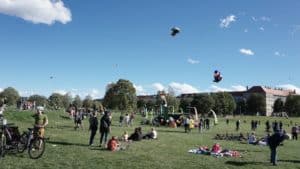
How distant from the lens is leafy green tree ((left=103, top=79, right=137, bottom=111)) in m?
136

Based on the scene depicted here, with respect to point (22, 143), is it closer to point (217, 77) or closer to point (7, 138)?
point (7, 138)

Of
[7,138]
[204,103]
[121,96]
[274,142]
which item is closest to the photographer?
[7,138]

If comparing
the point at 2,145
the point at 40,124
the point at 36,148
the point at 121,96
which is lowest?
the point at 36,148

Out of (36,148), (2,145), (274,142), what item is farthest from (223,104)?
(2,145)

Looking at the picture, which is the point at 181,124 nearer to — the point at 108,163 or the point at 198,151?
the point at 198,151

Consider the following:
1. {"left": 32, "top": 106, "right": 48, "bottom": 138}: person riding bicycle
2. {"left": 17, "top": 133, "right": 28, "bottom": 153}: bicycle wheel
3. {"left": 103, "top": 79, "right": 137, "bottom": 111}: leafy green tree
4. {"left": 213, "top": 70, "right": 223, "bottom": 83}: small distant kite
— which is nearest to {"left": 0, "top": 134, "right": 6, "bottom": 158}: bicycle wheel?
{"left": 17, "top": 133, "right": 28, "bottom": 153}: bicycle wheel

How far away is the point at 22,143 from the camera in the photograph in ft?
66.6

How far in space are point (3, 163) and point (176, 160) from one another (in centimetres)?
790

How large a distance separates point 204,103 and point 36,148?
6105 inches

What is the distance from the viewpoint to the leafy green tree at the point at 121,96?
445 ft

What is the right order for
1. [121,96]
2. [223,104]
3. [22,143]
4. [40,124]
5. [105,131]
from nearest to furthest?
1. [22,143]
2. [40,124]
3. [105,131]
4. [121,96]
5. [223,104]

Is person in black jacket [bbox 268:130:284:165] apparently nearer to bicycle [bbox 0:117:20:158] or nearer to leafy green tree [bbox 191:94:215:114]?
bicycle [bbox 0:117:20:158]

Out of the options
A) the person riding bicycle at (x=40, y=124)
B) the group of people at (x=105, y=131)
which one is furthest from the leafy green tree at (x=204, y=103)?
the person riding bicycle at (x=40, y=124)

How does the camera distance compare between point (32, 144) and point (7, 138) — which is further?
point (32, 144)
